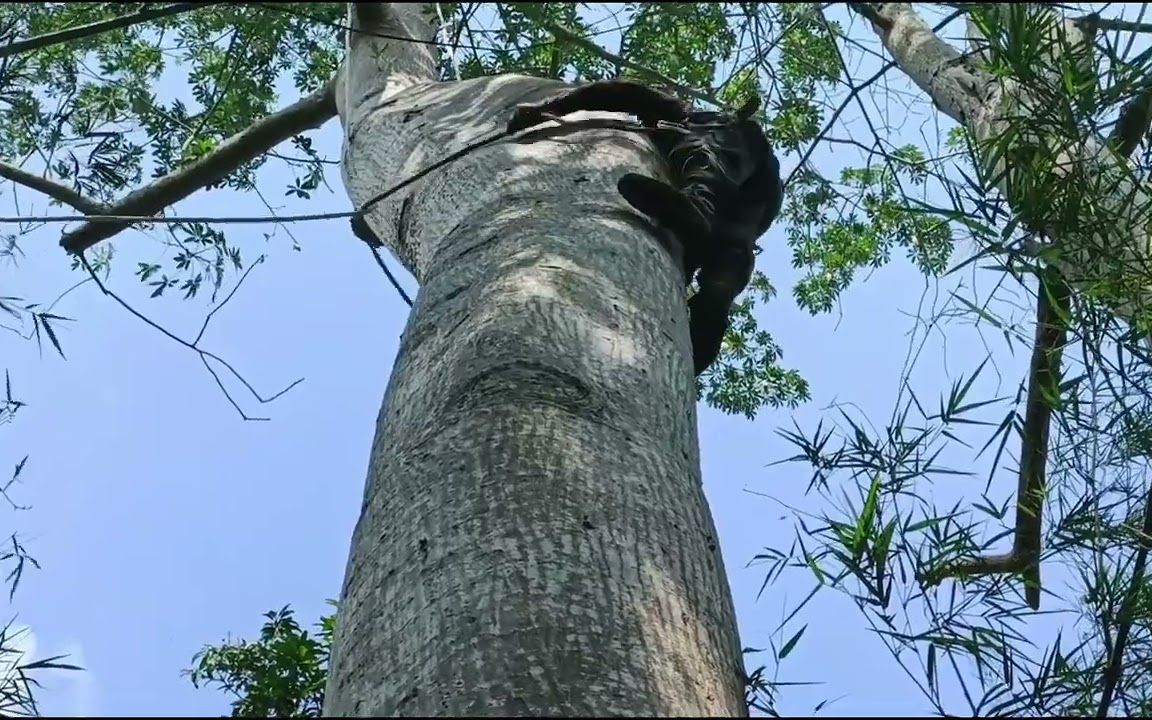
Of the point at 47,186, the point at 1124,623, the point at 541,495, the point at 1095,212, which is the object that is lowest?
the point at 541,495

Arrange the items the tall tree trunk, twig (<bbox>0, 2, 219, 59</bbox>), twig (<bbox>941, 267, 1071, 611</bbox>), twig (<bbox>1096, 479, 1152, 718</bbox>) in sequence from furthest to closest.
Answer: twig (<bbox>941, 267, 1071, 611</bbox>) → twig (<bbox>1096, 479, 1152, 718</bbox>) → twig (<bbox>0, 2, 219, 59</bbox>) → the tall tree trunk

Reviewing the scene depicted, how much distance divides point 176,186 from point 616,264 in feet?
12.5

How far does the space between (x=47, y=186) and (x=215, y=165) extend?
3.54ft

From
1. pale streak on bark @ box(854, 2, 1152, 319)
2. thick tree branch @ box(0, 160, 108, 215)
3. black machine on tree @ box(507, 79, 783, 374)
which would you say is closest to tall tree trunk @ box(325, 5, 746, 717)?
black machine on tree @ box(507, 79, 783, 374)

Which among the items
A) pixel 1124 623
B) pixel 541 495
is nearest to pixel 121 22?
pixel 541 495

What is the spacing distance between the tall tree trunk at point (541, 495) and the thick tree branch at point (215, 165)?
10.8 feet

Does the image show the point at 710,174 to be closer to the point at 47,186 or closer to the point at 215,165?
the point at 215,165

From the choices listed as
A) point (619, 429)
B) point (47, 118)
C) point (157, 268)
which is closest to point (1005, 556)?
point (619, 429)

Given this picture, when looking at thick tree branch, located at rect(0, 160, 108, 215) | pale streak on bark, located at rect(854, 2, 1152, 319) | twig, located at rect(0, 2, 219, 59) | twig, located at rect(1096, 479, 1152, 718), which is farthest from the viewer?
thick tree branch, located at rect(0, 160, 108, 215)

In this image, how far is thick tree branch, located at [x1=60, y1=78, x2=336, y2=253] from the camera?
5.03 metres

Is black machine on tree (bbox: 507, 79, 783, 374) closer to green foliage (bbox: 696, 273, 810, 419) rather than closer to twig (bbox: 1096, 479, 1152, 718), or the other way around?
twig (bbox: 1096, 479, 1152, 718)

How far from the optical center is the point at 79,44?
6.73 meters

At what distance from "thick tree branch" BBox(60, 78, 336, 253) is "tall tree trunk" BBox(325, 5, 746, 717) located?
10.8ft

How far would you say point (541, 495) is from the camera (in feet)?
3.85
